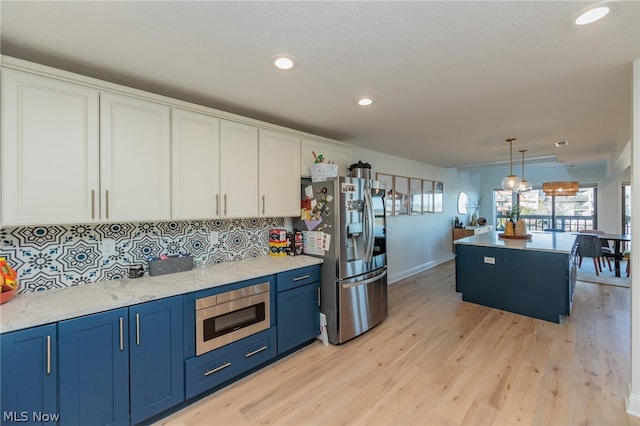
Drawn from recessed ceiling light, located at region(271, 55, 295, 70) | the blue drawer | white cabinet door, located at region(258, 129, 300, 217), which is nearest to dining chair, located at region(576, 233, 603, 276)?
the blue drawer

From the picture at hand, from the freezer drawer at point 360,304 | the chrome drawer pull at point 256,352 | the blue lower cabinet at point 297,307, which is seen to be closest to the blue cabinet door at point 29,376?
the chrome drawer pull at point 256,352

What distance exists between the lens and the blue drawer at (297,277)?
2.47 meters

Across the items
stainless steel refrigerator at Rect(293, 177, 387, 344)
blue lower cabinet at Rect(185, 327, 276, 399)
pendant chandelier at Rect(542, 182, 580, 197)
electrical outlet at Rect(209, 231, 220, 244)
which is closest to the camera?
blue lower cabinet at Rect(185, 327, 276, 399)

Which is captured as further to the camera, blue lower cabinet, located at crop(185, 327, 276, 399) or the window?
the window

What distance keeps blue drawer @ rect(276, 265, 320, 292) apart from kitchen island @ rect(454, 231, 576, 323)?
96.6 inches

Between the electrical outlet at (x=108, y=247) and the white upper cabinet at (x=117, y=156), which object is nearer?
the white upper cabinet at (x=117, y=156)

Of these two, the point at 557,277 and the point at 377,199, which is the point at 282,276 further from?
the point at 557,277

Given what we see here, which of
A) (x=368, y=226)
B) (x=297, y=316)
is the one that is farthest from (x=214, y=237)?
(x=368, y=226)

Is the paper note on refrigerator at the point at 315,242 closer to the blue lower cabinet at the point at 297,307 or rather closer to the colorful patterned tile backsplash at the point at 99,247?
the blue lower cabinet at the point at 297,307

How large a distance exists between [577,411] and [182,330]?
2.76 meters

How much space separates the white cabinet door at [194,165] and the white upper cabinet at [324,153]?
0.98 metres

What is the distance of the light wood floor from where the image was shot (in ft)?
6.07

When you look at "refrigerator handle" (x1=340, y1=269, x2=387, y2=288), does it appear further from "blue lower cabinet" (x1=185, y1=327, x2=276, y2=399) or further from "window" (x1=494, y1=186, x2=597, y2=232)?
"window" (x1=494, y1=186, x2=597, y2=232)

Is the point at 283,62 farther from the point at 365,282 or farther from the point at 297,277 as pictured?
the point at 365,282
